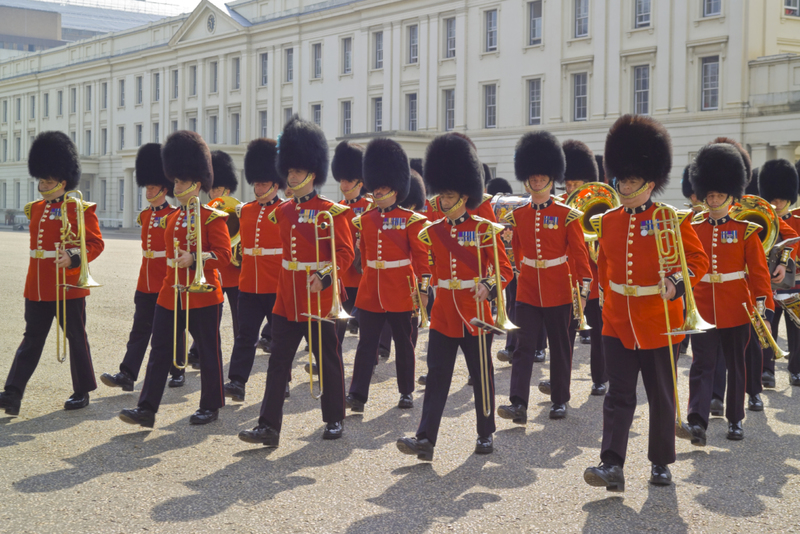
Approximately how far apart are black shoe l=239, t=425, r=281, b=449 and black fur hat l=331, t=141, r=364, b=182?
372 cm

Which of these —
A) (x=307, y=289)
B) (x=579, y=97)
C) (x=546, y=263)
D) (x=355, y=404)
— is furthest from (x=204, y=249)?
(x=579, y=97)

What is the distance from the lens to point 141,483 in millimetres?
4434

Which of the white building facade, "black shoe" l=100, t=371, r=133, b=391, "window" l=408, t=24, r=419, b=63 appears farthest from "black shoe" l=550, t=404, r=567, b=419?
"window" l=408, t=24, r=419, b=63

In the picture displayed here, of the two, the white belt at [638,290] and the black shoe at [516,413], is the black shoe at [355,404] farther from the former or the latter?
the white belt at [638,290]

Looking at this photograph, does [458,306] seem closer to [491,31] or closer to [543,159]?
[543,159]

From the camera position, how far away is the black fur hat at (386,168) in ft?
21.1

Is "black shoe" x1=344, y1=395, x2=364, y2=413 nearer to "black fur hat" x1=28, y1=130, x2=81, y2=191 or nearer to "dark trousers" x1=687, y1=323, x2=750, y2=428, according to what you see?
"dark trousers" x1=687, y1=323, x2=750, y2=428

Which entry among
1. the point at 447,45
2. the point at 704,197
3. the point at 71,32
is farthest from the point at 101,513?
the point at 71,32

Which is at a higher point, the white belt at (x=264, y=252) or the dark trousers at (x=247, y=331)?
the white belt at (x=264, y=252)

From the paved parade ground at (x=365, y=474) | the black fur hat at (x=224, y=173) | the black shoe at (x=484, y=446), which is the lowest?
the paved parade ground at (x=365, y=474)

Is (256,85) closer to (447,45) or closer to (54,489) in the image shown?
(447,45)

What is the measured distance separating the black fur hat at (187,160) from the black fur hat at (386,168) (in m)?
1.14

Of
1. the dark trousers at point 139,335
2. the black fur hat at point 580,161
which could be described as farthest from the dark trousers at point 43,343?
the black fur hat at point 580,161

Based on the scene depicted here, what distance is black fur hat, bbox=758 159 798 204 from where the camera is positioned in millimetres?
7891
